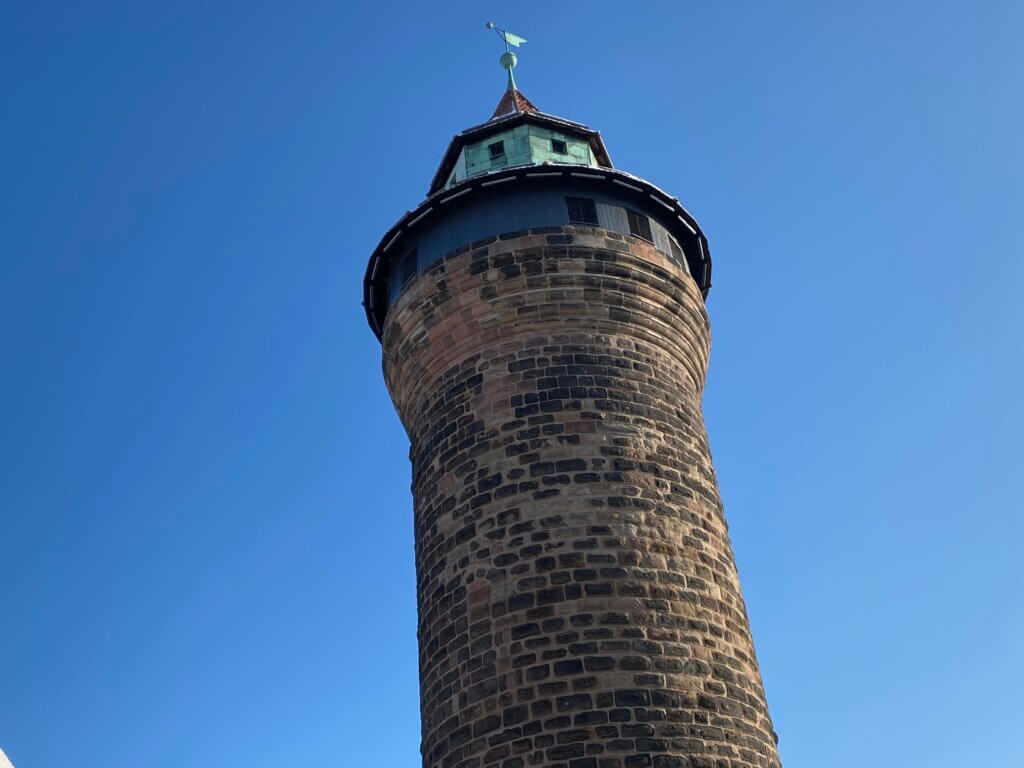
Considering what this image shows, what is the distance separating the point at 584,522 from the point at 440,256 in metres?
A: 4.19

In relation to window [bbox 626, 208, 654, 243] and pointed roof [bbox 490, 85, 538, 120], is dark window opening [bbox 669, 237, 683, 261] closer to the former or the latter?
window [bbox 626, 208, 654, 243]

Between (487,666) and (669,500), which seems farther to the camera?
(669,500)

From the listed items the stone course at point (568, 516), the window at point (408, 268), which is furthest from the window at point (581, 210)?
the window at point (408, 268)

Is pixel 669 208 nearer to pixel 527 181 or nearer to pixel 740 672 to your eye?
pixel 527 181

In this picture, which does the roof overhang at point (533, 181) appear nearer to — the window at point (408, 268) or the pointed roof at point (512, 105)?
the window at point (408, 268)

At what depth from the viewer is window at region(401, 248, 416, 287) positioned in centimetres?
1315

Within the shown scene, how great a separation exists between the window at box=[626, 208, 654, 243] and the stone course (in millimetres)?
272

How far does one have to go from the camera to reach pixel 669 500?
10.6 m

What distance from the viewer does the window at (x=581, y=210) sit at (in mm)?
12617

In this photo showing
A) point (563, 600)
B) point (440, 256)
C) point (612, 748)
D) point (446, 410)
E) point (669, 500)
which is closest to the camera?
point (612, 748)

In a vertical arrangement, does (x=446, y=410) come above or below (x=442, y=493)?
above

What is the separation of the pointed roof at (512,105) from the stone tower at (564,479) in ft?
14.5

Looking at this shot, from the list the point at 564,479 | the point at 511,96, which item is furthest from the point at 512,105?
the point at 564,479

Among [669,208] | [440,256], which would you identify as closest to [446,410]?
[440,256]
